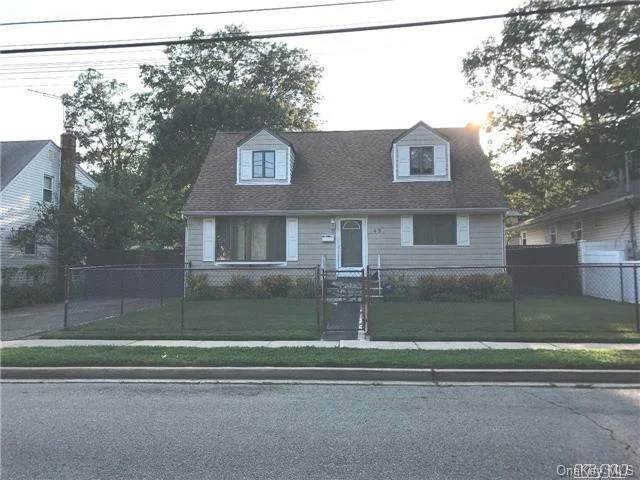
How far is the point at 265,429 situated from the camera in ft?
17.1

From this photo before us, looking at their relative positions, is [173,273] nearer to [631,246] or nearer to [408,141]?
[408,141]

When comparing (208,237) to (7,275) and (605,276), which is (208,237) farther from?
(605,276)

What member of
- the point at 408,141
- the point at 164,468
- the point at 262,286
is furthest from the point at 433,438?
the point at 408,141

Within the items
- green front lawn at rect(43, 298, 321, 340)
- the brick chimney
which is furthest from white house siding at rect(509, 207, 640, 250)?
the brick chimney

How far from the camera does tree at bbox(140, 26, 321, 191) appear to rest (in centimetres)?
3177

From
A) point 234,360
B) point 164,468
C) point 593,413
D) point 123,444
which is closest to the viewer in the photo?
point 164,468

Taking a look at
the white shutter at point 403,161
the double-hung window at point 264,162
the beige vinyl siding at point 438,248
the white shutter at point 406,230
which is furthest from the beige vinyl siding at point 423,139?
the double-hung window at point 264,162

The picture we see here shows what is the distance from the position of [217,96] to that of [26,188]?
43.1ft

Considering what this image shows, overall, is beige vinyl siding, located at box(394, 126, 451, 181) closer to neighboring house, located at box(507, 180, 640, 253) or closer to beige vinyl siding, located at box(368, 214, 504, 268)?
beige vinyl siding, located at box(368, 214, 504, 268)

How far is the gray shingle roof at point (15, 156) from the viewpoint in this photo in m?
21.7

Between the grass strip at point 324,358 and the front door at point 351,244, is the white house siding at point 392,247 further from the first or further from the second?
the grass strip at point 324,358

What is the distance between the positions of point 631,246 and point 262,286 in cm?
1363

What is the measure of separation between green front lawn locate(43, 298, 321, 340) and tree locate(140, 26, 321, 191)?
61.5ft

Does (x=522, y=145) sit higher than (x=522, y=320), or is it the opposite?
(x=522, y=145)
